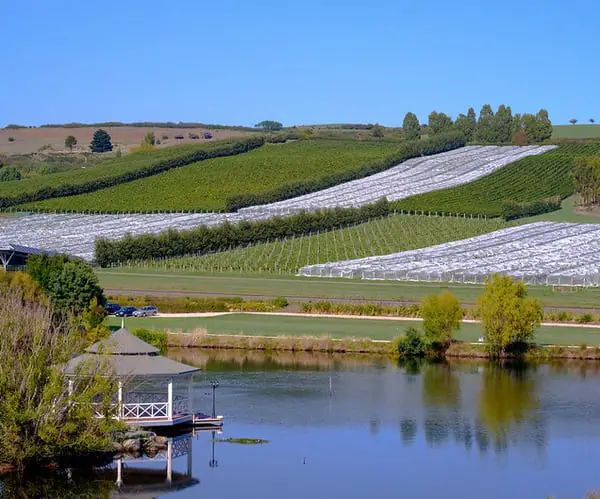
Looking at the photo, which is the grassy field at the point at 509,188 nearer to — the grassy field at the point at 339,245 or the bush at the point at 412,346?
the grassy field at the point at 339,245

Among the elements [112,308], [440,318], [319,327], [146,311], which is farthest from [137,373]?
[112,308]

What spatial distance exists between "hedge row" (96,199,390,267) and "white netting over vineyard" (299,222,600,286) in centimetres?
1461

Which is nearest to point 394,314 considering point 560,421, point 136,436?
point 560,421

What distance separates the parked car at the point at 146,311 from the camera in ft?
263

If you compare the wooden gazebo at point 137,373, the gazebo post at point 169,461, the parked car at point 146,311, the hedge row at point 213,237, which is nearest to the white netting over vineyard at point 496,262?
the hedge row at point 213,237

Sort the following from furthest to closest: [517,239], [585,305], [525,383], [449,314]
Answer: [517,239] → [585,305] → [449,314] → [525,383]

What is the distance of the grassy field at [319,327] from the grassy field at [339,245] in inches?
1125

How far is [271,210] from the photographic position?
466 ft

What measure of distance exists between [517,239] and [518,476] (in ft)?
Answer: 256

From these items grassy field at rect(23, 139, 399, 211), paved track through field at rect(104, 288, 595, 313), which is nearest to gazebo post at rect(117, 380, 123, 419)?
paved track through field at rect(104, 288, 595, 313)

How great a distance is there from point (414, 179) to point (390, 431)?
114493mm

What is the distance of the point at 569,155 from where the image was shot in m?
174

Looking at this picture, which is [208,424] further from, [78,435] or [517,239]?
[517,239]

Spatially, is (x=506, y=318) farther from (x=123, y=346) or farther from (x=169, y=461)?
(x=169, y=461)
